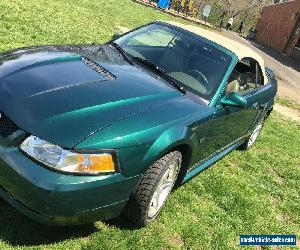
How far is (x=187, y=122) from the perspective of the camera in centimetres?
408

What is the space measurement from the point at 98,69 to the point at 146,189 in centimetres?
136

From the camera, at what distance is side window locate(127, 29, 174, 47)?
5.41 m

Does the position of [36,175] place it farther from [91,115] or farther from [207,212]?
[207,212]

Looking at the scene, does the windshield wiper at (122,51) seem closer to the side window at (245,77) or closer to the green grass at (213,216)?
the side window at (245,77)

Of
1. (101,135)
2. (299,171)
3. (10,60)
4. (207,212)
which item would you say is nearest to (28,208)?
(101,135)

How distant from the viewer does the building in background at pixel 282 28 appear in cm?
3503

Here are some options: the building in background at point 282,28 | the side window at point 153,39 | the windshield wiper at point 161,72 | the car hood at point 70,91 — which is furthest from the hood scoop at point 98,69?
the building in background at point 282,28

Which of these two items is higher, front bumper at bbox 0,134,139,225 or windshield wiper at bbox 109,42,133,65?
windshield wiper at bbox 109,42,133,65

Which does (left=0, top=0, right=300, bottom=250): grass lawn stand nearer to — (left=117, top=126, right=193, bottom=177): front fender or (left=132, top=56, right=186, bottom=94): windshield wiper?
(left=117, top=126, right=193, bottom=177): front fender

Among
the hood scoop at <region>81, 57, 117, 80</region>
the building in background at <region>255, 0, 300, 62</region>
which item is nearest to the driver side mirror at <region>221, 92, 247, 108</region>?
the hood scoop at <region>81, 57, 117, 80</region>

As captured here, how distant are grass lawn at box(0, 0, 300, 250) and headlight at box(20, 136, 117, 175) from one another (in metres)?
0.85

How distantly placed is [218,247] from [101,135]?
1.99 meters

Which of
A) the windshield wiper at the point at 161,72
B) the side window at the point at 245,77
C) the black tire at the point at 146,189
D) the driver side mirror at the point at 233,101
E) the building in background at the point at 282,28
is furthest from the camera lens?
the building in background at the point at 282,28

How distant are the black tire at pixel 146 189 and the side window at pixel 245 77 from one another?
1.65 m
